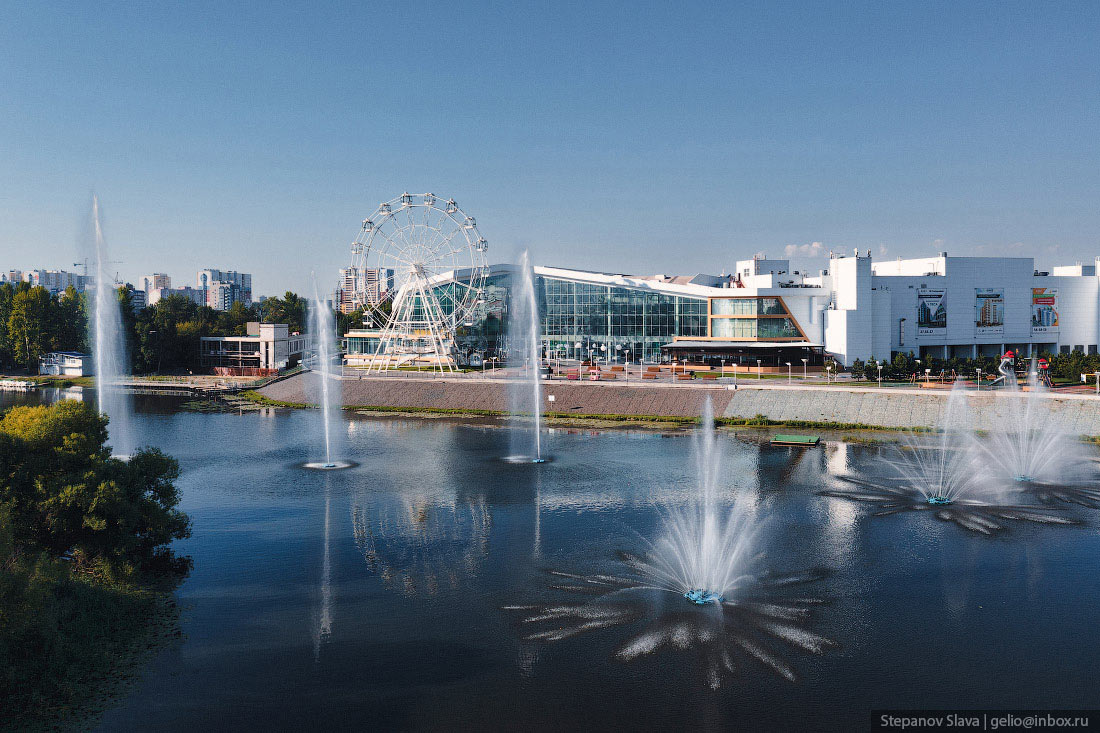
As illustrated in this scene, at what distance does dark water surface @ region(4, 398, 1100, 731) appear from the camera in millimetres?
18609

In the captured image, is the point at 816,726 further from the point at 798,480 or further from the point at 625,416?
the point at 625,416

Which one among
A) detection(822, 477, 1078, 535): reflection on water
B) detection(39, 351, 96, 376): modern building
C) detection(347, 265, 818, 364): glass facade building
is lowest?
detection(822, 477, 1078, 535): reflection on water

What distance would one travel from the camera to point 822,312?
8694 centimetres

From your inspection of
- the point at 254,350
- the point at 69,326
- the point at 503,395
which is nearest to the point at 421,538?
the point at 503,395

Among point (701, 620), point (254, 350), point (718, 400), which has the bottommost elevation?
point (701, 620)

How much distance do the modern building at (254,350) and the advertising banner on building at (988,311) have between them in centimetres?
9052

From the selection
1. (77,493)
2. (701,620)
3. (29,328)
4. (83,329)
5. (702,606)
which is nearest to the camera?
(701,620)

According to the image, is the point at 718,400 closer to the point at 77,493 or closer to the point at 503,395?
the point at 503,395

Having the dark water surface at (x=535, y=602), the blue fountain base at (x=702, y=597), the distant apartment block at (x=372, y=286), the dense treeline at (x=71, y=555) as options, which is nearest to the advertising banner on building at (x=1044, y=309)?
the dark water surface at (x=535, y=602)

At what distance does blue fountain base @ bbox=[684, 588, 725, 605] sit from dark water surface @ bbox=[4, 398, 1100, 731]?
315cm

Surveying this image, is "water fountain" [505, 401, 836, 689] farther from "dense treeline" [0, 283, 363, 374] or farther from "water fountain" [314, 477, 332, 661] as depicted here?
"dense treeline" [0, 283, 363, 374]

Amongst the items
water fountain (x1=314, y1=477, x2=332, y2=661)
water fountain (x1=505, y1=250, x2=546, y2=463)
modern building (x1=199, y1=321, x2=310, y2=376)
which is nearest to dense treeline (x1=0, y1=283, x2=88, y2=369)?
modern building (x1=199, y1=321, x2=310, y2=376)

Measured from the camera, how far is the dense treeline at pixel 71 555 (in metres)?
19.0

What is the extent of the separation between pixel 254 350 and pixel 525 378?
181 ft
